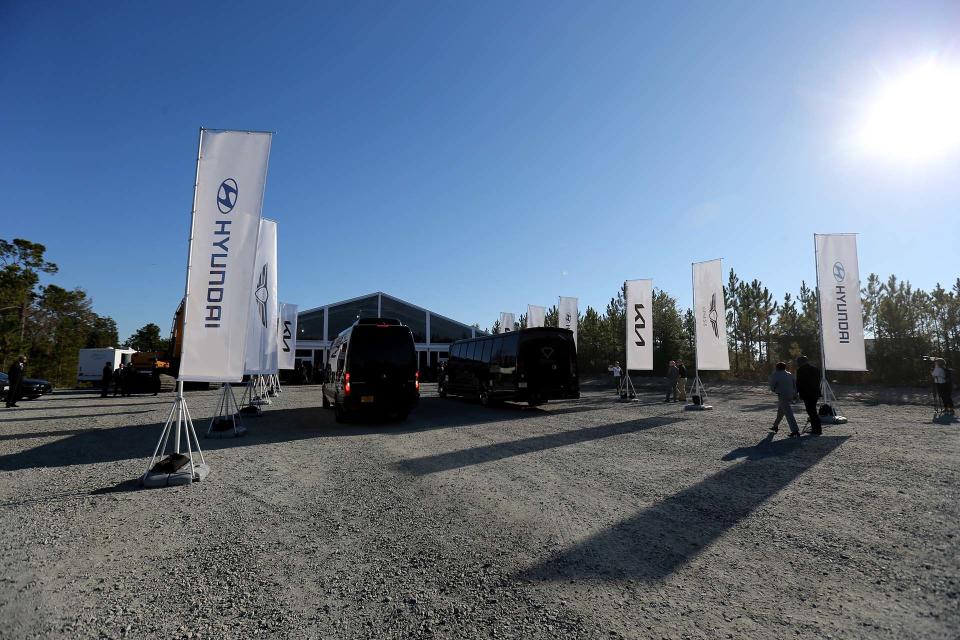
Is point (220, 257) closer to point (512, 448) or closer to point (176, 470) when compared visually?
point (176, 470)

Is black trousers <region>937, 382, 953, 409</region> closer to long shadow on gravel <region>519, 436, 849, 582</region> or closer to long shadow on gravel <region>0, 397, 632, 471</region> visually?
long shadow on gravel <region>519, 436, 849, 582</region>

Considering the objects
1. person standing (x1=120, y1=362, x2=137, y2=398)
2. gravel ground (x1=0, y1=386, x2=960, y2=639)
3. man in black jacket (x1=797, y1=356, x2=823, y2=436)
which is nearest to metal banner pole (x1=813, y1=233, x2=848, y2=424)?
man in black jacket (x1=797, y1=356, x2=823, y2=436)

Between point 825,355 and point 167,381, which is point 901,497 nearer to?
point 825,355

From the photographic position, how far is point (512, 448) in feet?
26.5

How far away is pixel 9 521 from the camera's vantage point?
14.3ft

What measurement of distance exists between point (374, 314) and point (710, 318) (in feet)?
101

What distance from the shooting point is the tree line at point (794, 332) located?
915 inches

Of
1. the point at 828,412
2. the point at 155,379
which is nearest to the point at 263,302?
the point at 828,412

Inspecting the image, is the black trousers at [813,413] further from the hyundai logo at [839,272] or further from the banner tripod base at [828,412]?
the hyundai logo at [839,272]

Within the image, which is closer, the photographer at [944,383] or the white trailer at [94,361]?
the photographer at [944,383]

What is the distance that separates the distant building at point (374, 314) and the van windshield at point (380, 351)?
2747cm

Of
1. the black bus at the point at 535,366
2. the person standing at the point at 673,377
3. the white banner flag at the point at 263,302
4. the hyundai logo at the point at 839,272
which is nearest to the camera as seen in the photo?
the hyundai logo at the point at 839,272

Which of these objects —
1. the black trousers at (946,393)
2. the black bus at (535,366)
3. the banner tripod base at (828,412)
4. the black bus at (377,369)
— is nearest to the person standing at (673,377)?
the black bus at (535,366)

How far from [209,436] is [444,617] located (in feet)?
28.1
